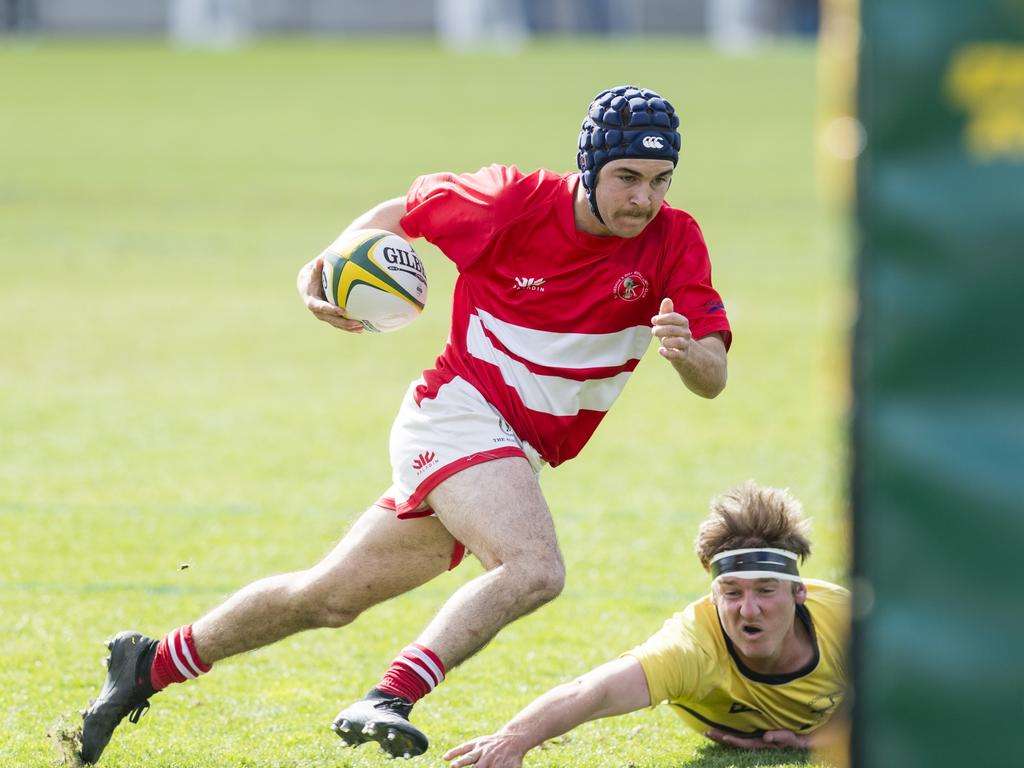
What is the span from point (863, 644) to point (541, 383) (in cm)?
276

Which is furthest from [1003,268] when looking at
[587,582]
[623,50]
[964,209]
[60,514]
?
[623,50]

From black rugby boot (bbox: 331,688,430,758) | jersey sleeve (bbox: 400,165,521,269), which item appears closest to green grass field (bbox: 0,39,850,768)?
black rugby boot (bbox: 331,688,430,758)

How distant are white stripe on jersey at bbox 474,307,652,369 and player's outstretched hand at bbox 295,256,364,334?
59 centimetres

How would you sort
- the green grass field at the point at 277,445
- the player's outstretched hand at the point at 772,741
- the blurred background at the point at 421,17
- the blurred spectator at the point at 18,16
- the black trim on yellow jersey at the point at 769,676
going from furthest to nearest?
the blurred spectator at the point at 18,16
the blurred background at the point at 421,17
the green grass field at the point at 277,445
the player's outstretched hand at the point at 772,741
the black trim on yellow jersey at the point at 769,676

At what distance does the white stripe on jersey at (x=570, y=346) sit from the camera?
17.1 ft

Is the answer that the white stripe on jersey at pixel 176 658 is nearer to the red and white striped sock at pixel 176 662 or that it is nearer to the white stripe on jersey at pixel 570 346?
the red and white striped sock at pixel 176 662

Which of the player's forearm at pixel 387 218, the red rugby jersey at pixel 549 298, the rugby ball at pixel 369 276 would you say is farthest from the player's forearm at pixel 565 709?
the player's forearm at pixel 387 218

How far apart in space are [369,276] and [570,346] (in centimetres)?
84

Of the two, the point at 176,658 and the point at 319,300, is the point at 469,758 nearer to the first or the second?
the point at 176,658

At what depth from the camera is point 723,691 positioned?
16.8 ft

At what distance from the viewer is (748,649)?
501cm

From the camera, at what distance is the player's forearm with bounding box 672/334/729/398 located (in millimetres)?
4625

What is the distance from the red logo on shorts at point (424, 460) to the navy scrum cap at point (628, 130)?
0.98 meters

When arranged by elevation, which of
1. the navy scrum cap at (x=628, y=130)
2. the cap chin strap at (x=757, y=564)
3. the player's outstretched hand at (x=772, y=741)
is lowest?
the player's outstretched hand at (x=772, y=741)
